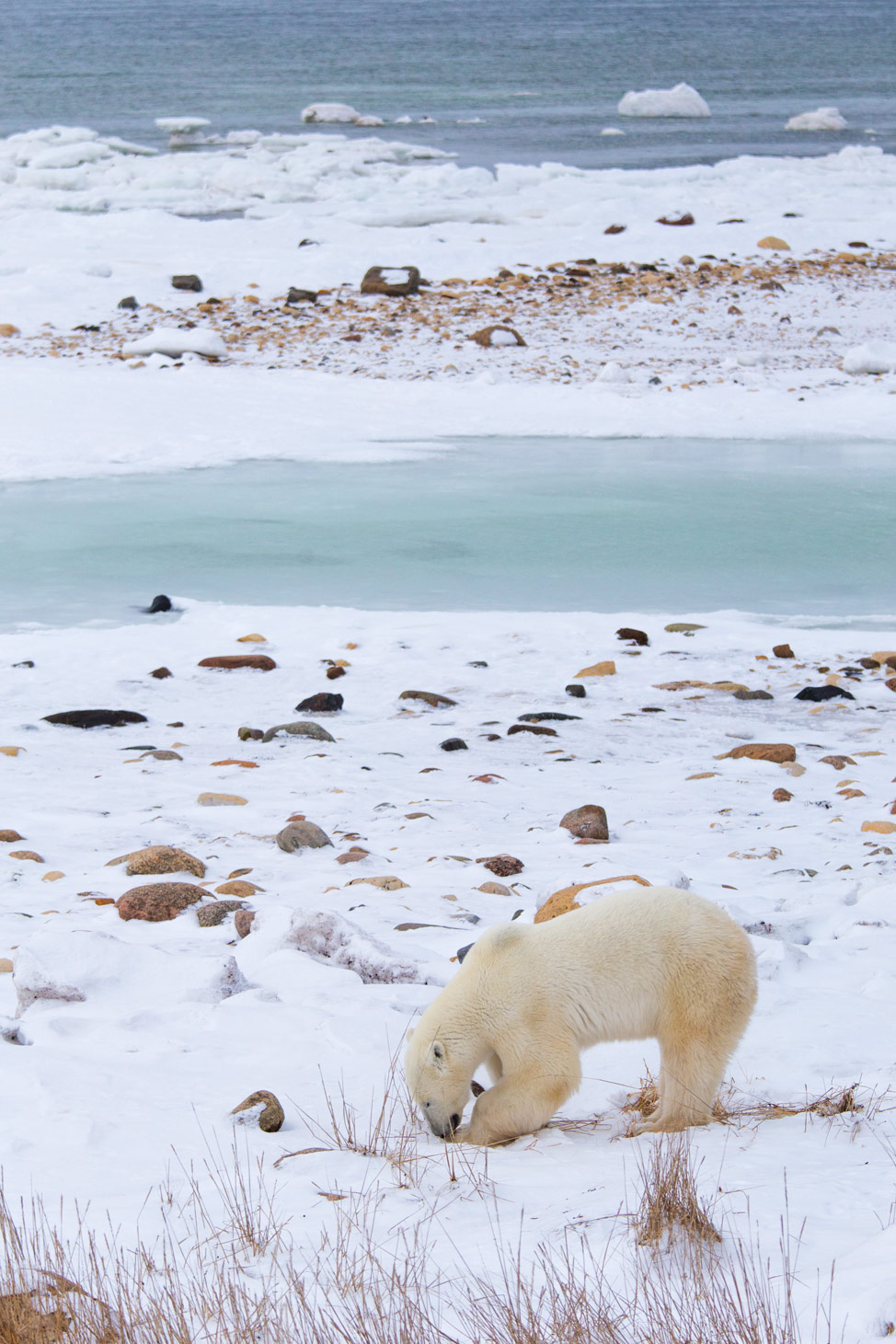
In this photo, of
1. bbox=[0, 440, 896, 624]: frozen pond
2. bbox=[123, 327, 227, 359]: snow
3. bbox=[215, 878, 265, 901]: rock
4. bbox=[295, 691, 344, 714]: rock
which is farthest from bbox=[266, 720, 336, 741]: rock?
bbox=[123, 327, 227, 359]: snow

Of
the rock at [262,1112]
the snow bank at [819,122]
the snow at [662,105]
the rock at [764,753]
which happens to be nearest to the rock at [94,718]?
the rock at [764,753]

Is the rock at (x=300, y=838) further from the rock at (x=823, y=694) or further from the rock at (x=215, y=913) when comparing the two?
the rock at (x=823, y=694)

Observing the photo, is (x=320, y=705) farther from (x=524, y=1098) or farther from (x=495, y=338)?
(x=495, y=338)

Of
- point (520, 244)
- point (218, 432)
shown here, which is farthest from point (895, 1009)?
point (520, 244)

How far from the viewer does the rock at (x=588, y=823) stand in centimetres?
505

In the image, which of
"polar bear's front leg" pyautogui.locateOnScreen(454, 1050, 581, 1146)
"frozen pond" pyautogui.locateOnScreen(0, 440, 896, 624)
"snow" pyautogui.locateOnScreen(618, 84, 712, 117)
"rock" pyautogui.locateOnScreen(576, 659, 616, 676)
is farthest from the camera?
"snow" pyautogui.locateOnScreen(618, 84, 712, 117)

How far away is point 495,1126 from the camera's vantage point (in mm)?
2707

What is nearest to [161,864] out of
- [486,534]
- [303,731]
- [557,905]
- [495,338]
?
[557,905]

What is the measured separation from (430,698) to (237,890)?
107 inches

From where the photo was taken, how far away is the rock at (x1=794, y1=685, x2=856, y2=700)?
6.98m

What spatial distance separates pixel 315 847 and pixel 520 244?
1735cm

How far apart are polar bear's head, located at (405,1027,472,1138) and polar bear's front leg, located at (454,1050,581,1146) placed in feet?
0.16

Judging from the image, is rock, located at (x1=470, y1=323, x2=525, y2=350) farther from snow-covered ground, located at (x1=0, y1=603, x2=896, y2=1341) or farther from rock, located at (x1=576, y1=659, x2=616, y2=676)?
rock, located at (x1=576, y1=659, x2=616, y2=676)

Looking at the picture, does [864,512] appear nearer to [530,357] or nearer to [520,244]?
[530,357]
